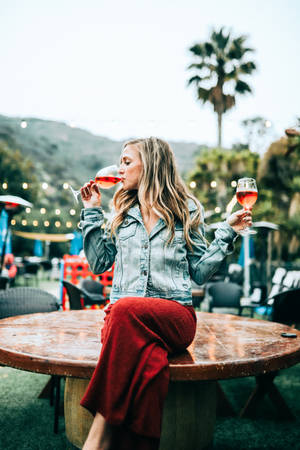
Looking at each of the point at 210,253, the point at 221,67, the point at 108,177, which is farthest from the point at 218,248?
the point at 221,67

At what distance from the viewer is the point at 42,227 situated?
29406 mm

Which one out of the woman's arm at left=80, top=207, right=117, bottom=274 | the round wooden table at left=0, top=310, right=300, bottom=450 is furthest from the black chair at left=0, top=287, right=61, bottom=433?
the woman's arm at left=80, top=207, right=117, bottom=274

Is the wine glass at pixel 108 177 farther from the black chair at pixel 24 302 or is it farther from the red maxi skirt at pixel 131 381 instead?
the black chair at pixel 24 302

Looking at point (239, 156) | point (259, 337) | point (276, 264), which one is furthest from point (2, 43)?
point (259, 337)

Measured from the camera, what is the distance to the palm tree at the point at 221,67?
15156 millimetres

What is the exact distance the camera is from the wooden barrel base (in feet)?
4.85

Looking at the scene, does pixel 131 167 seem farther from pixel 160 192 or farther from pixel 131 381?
pixel 131 381

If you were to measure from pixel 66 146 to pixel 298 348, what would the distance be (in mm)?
60463

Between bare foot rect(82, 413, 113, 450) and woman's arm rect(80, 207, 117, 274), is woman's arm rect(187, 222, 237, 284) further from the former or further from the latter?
bare foot rect(82, 413, 113, 450)

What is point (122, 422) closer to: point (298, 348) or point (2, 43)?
point (298, 348)

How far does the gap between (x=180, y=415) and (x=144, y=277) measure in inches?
22.7

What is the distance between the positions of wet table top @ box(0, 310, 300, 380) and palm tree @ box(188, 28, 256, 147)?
14.8 meters

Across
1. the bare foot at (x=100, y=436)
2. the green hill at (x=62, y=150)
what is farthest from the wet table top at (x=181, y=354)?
the green hill at (x=62, y=150)

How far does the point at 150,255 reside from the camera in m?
1.53
